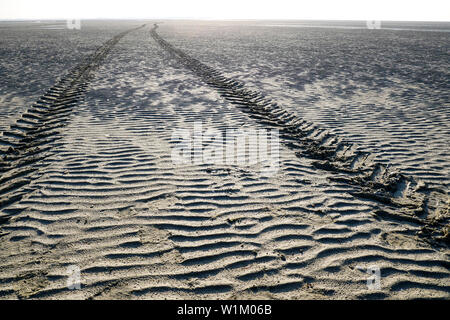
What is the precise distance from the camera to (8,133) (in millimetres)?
6086

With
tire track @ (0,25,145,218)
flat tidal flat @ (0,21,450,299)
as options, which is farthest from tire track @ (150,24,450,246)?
tire track @ (0,25,145,218)

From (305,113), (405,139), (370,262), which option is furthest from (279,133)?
(370,262)

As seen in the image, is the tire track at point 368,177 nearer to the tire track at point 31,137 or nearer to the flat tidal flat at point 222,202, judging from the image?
the flat tidal flat at point 222,202

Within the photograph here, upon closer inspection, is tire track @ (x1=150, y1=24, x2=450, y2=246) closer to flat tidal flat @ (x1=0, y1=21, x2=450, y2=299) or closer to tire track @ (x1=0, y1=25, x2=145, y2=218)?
flat tidal flat @ (x1=0, y1=21, x2=450, y2=299)

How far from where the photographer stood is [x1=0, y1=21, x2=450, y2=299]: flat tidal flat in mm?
2957

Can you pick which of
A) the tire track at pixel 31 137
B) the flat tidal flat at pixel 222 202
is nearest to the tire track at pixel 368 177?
the flat tidal flat at pixel 222 202

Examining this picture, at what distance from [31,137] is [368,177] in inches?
246

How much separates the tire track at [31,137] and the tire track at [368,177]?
4485mm

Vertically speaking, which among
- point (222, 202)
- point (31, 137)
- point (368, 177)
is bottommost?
point (222, 202)

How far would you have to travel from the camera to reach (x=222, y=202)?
4.09m

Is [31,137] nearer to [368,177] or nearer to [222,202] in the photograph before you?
[222,202]

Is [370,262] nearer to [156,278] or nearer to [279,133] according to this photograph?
[156,278]

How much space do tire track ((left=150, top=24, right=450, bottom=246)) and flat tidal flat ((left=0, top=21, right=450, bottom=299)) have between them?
3 centimetres

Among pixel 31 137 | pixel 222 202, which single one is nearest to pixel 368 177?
pixel 222 202
